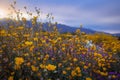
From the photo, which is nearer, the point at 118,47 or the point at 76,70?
the point at 76,70

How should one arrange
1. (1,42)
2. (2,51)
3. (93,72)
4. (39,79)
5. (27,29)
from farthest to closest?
1. (27,29)
2. (93,72)
3. (1,42)
4. (2,51)
5. (39,79)

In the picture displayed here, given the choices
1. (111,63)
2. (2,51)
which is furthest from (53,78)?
(111,63)

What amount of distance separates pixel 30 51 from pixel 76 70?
905 millimetres

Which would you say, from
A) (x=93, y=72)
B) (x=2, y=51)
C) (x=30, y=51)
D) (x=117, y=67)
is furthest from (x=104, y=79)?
(x=2, y=51)

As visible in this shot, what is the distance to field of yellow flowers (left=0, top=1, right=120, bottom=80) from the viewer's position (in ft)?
13.2

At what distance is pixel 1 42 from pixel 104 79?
7.37 feet

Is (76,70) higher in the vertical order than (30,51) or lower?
lower

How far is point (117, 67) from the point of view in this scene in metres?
6.41

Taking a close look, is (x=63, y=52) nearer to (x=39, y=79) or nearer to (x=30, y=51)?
(x=30, y=51)

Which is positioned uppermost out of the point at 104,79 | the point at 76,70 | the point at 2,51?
the point at 2,51

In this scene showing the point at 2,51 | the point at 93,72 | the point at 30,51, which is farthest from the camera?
the point at 93,72

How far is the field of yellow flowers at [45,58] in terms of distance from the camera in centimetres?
404

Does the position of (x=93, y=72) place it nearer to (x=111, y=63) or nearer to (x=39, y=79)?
(x=111, y=63)

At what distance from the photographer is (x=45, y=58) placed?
4355 millimetres
